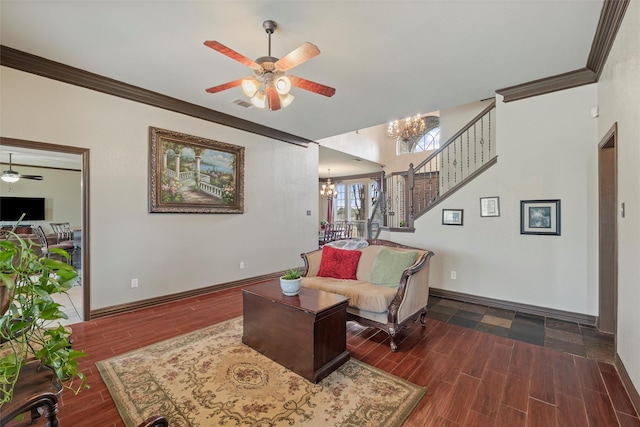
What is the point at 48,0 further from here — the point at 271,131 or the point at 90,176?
the point at 271,131

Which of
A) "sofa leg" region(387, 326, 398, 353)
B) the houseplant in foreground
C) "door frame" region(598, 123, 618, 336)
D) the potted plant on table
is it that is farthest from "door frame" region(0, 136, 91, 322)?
"door frame" region(598, 123, 618, 336)

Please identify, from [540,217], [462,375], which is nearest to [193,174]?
[462,375]

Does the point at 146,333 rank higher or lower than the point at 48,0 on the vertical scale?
lower

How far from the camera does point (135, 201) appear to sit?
3.75m

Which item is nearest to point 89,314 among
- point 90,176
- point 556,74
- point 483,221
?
point 90,176

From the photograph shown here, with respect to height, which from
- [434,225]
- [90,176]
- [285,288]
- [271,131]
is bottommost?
[285,288]

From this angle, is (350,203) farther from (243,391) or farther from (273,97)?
(243,391)

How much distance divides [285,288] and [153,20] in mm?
2624

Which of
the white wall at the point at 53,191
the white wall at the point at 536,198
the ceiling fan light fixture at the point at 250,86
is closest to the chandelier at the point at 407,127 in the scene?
the white wall at the point at 536,198

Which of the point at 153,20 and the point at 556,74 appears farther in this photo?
the point at 556,74

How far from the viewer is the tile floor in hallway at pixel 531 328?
2.73m

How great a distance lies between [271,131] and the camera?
540 centimetres

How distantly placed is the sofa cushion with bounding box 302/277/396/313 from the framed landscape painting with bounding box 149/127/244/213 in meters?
2.22

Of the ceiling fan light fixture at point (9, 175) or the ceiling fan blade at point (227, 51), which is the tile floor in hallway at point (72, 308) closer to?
the ceiling fan blade at point (227, 51)
